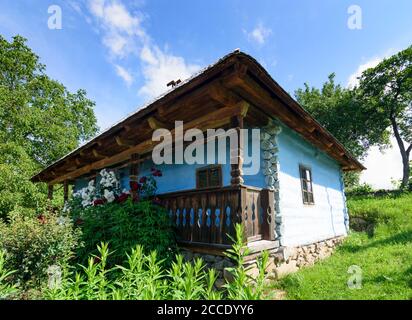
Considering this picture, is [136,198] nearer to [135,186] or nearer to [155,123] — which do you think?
[135,186]

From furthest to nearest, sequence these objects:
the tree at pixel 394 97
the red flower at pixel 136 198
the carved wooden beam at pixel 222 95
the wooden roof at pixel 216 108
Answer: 1. the tree at pixel 394 97
2. the red flower at pixel 136 198
3. the carved wooden beam at pixel 222 95
4. the wooden roof at pixel 216 108

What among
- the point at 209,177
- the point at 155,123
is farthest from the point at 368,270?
the point at 155,123

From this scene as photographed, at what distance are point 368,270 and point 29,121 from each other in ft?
55.1

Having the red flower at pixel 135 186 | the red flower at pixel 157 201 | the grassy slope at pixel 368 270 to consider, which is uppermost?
the red flower at pixel 135 186

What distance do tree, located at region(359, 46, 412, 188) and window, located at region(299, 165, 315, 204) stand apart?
17969 mm

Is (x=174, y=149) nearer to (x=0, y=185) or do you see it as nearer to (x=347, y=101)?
(x=0, y=185)

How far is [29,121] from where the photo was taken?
48.0ft

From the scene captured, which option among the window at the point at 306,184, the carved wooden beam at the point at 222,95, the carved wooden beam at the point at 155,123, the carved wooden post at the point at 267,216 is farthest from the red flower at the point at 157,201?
the window at the point at 306,184

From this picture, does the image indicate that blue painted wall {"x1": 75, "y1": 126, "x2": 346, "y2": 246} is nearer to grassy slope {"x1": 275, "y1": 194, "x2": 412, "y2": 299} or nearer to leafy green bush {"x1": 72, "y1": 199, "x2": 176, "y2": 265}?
grassy slope {"x1": 275, "y1": 194, "x2": 412, "y2": 299}

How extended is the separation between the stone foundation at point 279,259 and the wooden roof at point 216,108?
2416mm

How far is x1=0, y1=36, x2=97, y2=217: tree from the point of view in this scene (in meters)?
13.3

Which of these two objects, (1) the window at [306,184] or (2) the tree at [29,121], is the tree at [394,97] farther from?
(2) the tree at [29,121]

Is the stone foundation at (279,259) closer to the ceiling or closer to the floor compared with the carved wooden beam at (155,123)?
closer to the floor

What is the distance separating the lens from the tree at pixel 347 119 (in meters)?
22.2
